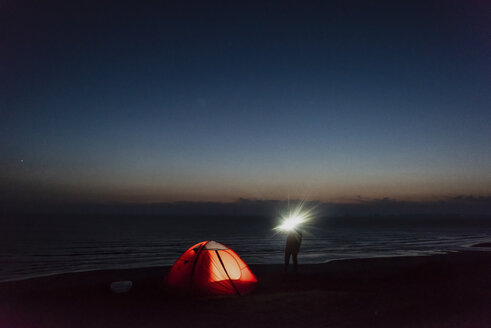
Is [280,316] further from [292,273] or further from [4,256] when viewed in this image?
[4,256]

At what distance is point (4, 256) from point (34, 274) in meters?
12.0

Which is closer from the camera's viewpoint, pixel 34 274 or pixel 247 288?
pixel 247 288

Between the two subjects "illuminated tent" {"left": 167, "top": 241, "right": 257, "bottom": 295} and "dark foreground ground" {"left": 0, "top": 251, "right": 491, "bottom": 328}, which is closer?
"dark foreground ground" {"left": 0, "top": 251, "right": 491, "bottom": 328}

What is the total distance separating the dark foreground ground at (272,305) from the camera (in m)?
8.35

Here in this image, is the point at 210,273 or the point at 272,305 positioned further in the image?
the point at 210,273

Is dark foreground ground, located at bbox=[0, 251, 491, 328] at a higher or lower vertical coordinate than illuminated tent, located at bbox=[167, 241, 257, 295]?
lower

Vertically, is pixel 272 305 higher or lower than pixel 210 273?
lower

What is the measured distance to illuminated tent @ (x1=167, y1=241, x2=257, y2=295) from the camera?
1081cm

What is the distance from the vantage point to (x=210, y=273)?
1092cm

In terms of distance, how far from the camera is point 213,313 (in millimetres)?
9180

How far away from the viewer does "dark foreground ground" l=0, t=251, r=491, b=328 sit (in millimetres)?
8352

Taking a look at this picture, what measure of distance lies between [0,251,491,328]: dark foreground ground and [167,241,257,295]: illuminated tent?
0.40 metres

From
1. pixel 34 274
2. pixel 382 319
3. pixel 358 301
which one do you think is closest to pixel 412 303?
pixel 358 301

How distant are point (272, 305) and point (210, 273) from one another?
2.42m
